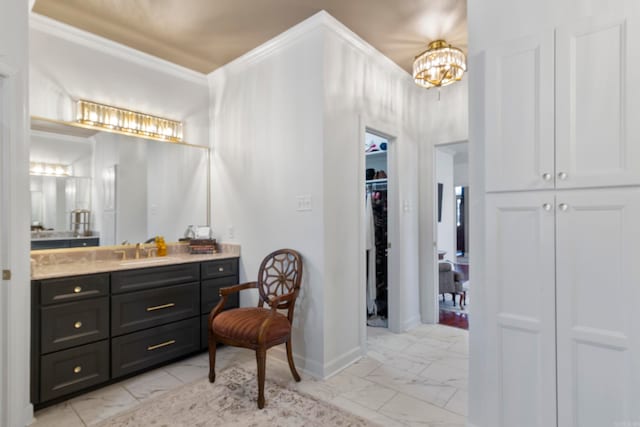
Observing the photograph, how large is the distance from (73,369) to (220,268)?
4.19 ft

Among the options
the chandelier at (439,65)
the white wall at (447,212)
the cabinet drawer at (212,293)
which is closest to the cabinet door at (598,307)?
the chandelier at (439,65)

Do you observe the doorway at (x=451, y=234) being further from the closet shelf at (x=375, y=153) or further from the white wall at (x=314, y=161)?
the white wall at (x=314, y=161)

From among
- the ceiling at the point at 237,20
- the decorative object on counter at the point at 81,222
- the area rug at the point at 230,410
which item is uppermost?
the ceiling at the point at 237,20

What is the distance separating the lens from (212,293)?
3.05 metres

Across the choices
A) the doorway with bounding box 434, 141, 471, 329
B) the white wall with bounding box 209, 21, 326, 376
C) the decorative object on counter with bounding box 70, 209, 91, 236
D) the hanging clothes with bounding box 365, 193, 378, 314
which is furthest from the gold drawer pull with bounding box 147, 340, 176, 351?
the doorway with bounding box 434, 141, 471, 329

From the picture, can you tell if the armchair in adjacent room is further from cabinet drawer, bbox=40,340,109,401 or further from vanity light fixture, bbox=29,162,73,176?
vanity light fixture, bbox=29,162,73,176

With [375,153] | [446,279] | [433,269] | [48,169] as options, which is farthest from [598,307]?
[48,169]

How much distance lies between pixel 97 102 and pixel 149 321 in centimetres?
196

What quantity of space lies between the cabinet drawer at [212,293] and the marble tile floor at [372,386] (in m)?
0.44

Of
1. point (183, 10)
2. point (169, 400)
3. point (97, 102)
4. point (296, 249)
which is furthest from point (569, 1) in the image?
point (97, 102)

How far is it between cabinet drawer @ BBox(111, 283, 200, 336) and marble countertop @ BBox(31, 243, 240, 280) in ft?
0.75

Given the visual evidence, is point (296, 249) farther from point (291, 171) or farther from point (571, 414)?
point (571, 414)

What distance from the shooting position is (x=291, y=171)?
2838 millimetres

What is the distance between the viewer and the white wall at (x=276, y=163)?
266 cm
